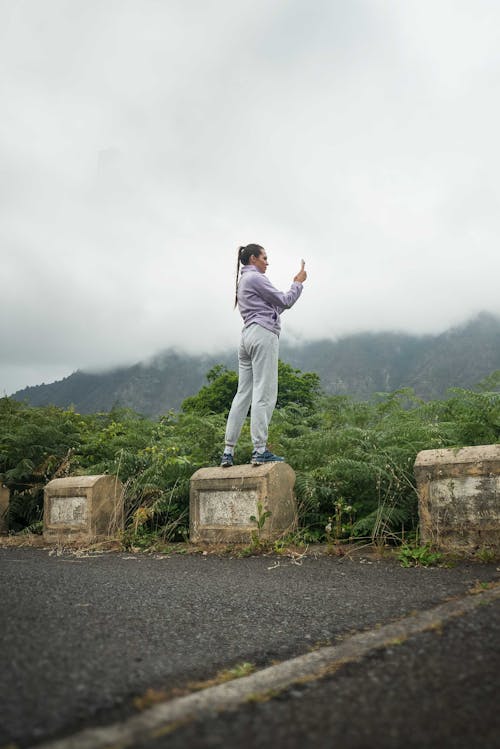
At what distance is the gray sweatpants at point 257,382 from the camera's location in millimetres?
5426

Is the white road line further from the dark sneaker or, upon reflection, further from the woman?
the woman

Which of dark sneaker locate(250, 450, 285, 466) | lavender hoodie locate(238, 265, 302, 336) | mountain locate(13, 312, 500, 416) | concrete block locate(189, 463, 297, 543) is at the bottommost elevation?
concrete block locate(189, 463, 297, 543)

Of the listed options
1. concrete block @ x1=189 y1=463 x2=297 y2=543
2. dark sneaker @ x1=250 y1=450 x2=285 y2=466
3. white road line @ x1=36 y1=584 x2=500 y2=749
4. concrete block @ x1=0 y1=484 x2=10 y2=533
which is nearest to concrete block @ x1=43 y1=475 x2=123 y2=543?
concrete block @ x1=189 y1=463 x2=297 y2=543

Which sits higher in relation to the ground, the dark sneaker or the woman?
the woman

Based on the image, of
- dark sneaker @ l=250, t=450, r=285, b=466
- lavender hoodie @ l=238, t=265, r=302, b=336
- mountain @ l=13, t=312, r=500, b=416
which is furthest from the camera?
mountain @ l=13, t=312, r=500, b=416

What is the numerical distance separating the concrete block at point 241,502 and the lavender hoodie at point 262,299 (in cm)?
145

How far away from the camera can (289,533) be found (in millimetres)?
5172

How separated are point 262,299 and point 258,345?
1.62 feet

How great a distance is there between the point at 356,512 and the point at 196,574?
169 cm

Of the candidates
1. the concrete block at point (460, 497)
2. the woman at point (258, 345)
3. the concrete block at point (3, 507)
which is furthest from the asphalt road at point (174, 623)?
the concrete block at point (3, 507)

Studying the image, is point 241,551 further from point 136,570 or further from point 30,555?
point 30,555

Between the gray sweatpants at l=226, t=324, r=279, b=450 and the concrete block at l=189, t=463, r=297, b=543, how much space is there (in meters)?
0.36

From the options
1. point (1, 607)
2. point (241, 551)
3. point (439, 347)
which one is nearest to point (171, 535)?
point (241, 551)

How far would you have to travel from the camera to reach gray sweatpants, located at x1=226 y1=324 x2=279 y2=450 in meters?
5.43
